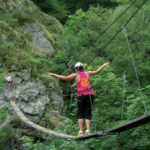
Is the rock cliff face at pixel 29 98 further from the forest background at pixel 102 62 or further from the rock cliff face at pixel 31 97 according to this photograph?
the forest background at pixel 102 62

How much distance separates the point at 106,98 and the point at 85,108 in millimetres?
2633

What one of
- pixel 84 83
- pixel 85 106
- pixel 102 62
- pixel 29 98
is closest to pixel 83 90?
pixel 84 83

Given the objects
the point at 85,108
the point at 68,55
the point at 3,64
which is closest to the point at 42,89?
the point at 3,64

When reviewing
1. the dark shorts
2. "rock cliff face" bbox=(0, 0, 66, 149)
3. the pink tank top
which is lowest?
"rock cliff face" bbox=(0, 0, 66, 149)

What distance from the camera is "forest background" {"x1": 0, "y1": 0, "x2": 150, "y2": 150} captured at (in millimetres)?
4516

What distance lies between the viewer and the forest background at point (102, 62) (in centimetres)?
452

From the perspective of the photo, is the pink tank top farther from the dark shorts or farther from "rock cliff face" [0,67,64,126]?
"rock cliff face" [0,67,64,126]

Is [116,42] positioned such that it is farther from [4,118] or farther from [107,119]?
[4,118]

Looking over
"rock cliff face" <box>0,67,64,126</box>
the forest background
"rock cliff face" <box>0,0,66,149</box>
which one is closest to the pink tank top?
the forest background

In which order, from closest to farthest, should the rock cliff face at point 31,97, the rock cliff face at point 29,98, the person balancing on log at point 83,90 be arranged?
the person balancing on log at point 83,90
the rock cliff face at point 29,98
the rock cliff face at point 31,97

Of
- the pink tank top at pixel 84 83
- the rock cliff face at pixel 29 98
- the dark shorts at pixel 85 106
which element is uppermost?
the pink tank top at pixel 84 83

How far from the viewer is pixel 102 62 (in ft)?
32.2

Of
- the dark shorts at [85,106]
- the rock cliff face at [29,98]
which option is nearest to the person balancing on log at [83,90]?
the dark shorts at [85,106]

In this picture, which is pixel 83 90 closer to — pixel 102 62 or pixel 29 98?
pixel 29 98
